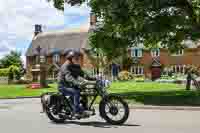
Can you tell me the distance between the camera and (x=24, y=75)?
10781 cm

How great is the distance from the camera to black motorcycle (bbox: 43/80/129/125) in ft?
45.0

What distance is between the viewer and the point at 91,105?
46.4ft

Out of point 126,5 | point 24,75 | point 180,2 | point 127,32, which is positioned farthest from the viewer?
point 24,75

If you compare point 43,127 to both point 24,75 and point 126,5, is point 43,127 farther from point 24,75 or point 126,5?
point 24,75

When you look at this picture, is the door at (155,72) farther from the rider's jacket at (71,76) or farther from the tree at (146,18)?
the rider's jacket at (71,76)

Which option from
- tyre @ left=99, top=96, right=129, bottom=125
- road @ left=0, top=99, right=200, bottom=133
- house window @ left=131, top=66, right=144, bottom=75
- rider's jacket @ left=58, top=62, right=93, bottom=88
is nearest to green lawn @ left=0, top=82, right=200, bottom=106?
road @ left=0, top=99, right=200, bottom=133

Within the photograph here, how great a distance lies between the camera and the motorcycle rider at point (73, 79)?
13.9m

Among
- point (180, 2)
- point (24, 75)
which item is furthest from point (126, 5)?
point (24, 75)

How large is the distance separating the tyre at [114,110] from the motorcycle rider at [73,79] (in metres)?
0.60

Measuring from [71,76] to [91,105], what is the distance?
93cm

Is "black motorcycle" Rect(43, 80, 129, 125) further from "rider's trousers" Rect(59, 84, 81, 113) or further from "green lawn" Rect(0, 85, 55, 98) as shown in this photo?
"green lawn" Rect(0, 85, 55, 98)

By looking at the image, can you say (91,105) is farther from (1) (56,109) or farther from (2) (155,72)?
(2) (155,72)

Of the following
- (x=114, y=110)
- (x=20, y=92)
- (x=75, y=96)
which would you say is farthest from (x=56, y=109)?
(x=20, y=92)

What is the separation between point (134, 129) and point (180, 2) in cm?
1396
